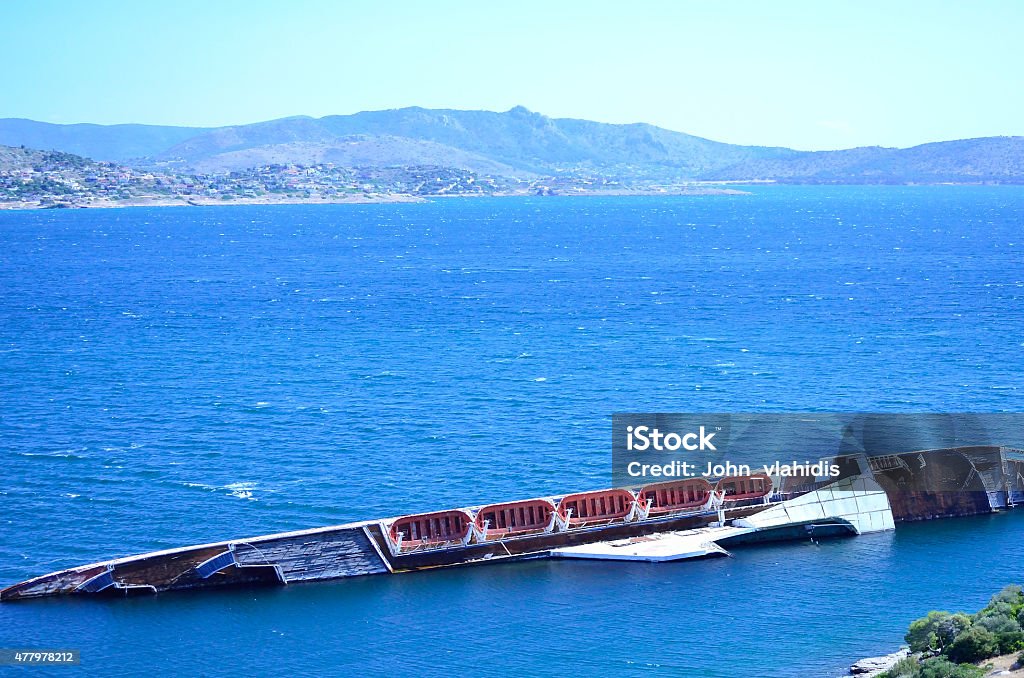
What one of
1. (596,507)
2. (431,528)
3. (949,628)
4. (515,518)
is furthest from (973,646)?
(431,528)

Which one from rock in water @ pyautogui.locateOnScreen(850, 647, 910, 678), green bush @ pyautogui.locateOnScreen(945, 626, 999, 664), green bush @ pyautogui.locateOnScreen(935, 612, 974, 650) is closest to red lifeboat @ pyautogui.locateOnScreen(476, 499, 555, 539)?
rock in water @ pyautogui.locateOnScreen(850, 647, 910, 678)

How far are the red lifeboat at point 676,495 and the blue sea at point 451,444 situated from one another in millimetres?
4472

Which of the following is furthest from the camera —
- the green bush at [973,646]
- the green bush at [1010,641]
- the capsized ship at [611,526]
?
the capsized ship at [611,526]

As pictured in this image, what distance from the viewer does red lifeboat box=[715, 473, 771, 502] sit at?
5959cm

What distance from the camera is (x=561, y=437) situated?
76188 millimetres

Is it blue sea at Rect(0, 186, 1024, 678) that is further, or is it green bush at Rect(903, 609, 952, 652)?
blue sea at Rect(0, 186, 1024, 678)

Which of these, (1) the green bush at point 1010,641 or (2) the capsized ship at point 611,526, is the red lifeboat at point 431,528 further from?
(1) the green bush at point 1010,641

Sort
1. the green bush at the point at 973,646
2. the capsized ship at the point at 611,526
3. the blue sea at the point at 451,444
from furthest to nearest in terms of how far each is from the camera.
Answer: the capsized ship at the point at 611,526
the blue sea at the point at 451,444
the green bush at the point at 973,646

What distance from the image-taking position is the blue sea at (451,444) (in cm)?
4716

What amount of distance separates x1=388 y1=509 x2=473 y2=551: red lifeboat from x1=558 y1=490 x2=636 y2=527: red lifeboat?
A: 483 centimetres

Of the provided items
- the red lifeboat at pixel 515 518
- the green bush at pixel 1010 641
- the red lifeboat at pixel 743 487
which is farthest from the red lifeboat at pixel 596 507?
the green bush at pixel 1010 641

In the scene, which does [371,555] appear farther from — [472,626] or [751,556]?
[751,556]

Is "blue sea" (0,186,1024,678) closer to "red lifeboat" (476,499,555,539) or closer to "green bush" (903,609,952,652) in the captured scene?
"red lifeboat" (476,499,555,539)

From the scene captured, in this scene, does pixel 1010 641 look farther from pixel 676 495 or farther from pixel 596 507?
pixel 596 507
